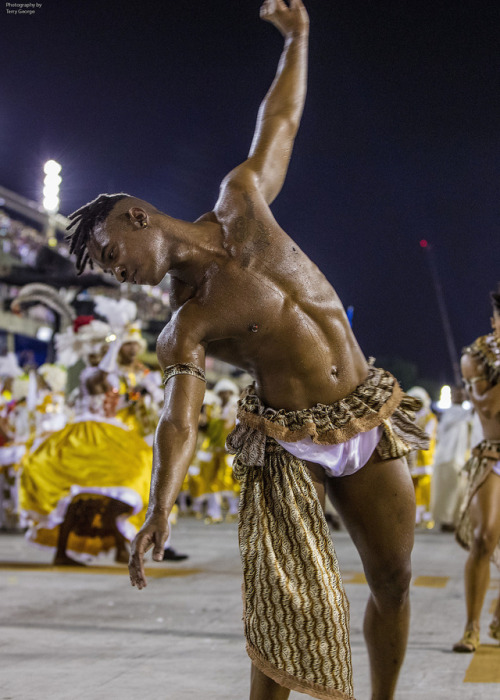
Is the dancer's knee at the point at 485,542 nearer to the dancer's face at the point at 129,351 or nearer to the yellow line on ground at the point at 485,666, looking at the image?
the yellow line on ground at the point at 485,666

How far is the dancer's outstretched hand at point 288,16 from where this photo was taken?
359 centimetres

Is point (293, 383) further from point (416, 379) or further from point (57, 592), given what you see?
point (416, 379)

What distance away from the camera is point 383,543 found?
119 inches

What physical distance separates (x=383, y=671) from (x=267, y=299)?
1296 millimetres

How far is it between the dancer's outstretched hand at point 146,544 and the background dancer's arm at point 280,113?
1.25 metres

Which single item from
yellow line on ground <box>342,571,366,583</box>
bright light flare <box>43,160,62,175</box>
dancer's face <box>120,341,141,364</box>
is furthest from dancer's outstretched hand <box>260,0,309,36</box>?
bright light flare <box>43,160,62,175</box>

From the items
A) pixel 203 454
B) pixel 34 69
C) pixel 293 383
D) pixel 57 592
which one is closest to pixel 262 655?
pixel 293 383

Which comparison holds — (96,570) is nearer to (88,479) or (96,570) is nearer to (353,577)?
(88,479)

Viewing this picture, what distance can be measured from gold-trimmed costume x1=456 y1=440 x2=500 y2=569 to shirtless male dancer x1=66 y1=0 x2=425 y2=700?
208 centimetres

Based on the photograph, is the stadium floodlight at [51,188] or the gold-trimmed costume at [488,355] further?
the stadium floodlight at [51,188]

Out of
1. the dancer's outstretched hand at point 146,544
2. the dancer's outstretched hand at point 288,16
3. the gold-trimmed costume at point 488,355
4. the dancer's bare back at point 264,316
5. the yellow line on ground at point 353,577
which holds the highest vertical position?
the dancer's outstretched hand at point 288,16

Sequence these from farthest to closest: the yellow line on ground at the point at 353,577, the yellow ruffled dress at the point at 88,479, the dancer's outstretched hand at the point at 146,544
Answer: the yellow ruffled dress at the point at 88,479 → the yellow line on ground at the point at 353,577 → the dancer's outstretched hand at the point at 146,544

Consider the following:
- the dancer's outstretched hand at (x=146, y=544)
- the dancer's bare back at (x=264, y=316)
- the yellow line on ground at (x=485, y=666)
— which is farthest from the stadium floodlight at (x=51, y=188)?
the dancer's outstretched hand at (x=146, y=544)

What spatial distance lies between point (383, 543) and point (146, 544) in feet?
2.95
